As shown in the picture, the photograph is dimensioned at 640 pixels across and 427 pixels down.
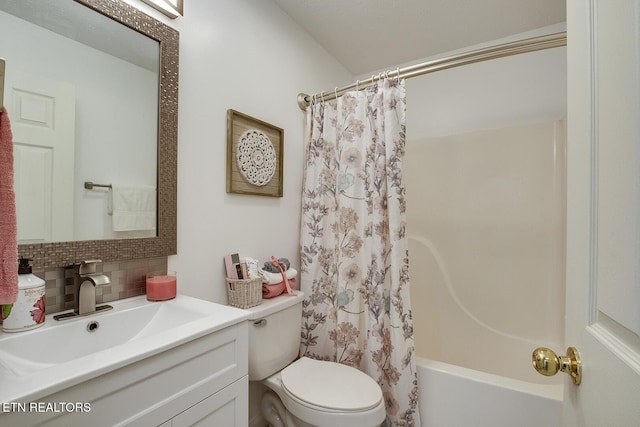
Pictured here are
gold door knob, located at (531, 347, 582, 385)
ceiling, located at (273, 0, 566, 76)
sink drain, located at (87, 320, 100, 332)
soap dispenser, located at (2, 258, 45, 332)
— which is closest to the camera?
gold door knob, located at (531, 347, 582, 385)

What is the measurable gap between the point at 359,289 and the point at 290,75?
136cm

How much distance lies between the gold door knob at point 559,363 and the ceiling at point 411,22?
6.03 ft

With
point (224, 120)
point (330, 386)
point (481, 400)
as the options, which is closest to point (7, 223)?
point (224, 120)

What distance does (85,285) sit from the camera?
0.93 m

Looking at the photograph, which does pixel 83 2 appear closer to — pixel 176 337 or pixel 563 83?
pixel 176 337

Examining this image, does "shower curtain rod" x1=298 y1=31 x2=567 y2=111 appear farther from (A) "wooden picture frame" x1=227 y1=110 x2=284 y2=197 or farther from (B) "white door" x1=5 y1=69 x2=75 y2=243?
(B) "white door" x1=5 y1=69 x2=75 y2=243

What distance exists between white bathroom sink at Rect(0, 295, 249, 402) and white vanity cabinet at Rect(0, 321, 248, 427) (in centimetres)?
3

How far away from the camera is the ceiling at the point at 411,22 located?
1736mm

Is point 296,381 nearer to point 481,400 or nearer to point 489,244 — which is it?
point 481,400

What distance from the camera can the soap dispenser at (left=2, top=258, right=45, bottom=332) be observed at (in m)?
0.77

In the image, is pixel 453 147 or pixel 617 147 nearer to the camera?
pixel 617 147

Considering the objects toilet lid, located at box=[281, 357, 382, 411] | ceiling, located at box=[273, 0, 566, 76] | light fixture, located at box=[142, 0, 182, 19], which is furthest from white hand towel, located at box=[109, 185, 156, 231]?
ceiling, located at box=[273, 0, 566, 76]

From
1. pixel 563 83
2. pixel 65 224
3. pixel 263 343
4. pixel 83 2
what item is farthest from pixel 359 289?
pixel 563 83

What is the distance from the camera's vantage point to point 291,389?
1254mm
